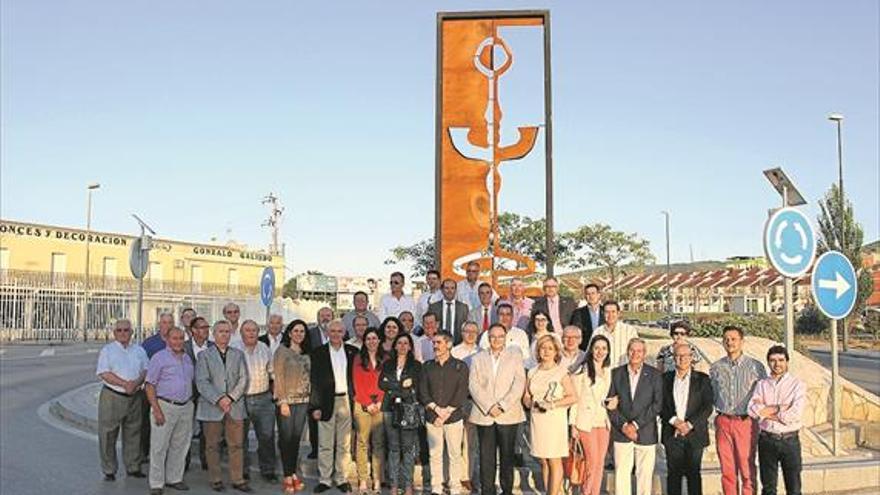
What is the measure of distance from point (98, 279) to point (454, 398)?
150ft

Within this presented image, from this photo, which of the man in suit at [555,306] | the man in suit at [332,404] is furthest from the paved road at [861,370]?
the man in suit at [332,404]

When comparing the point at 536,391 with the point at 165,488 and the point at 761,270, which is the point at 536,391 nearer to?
the point at 165,488

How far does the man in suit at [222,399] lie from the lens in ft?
27.3

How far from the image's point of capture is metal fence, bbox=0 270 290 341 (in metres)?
38.1

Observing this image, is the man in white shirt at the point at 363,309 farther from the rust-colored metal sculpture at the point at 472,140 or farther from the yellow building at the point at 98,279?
the yellow building at the point at 98,279

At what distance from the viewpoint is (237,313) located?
9516 mm

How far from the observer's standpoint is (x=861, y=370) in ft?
79.3

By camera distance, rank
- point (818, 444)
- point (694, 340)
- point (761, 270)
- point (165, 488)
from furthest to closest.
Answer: point (761, 270)
point (694, 340)
point (818, 444)
point (165, 488)

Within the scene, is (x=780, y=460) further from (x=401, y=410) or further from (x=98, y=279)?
(x=98, y=279)

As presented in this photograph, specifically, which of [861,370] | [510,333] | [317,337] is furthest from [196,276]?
[510,333]

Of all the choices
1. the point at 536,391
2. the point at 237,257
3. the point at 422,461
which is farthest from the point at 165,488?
the point at 237,257

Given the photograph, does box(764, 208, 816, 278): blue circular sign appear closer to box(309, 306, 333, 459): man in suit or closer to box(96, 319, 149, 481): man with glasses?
box(309, 306, 333, 459): man in suit

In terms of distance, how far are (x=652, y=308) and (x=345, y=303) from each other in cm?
4070

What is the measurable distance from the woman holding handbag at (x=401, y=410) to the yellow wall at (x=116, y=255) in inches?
1383
